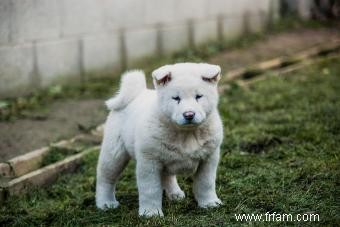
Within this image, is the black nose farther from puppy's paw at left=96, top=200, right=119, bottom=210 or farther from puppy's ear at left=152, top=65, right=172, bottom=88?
puppy's paw at left=96, top=200, right=119, bottom=210

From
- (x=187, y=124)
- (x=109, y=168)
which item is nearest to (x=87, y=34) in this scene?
(x=109, y=168)

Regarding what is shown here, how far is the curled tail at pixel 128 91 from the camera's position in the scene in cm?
499

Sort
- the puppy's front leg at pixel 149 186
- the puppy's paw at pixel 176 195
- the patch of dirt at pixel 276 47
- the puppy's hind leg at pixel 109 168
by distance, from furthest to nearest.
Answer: the patch of dirt at pixel 276 47 → the puppy's paw at pixel 176 195 → the puppy's hind leg at pixel 109 168 → the puppy's front leg at pixel 149 186

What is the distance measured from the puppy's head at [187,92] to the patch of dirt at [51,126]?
7.12 ft

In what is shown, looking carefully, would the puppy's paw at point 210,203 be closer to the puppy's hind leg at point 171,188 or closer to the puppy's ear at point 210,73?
the puppy's hind leg at point 171,188

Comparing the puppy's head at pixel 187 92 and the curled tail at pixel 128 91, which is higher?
the puppy's head at pixel 187 92

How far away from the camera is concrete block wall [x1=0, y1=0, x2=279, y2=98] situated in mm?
7840

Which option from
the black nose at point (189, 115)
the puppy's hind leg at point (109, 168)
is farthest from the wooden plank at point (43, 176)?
the black nose at point (189, 115)

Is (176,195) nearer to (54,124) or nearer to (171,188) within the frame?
(171,188)

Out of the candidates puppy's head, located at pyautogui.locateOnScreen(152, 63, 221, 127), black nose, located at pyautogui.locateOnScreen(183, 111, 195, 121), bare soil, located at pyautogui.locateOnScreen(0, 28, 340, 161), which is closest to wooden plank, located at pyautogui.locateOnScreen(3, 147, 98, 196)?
bare soil, located at pyautogui.locateOnScreen(0, 28, 340, 161)

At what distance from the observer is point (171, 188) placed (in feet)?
16.7

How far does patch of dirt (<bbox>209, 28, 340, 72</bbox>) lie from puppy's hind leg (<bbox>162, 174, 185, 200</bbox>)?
4991 mm

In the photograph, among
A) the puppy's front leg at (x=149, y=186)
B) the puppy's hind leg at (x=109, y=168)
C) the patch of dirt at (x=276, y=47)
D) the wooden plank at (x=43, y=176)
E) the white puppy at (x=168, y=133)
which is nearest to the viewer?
the white puppy at (x=168, y=133)

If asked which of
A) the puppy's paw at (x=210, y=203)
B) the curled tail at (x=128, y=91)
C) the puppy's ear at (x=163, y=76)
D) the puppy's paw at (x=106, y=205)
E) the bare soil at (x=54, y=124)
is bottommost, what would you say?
the bare soil at (x=54, y=124)
